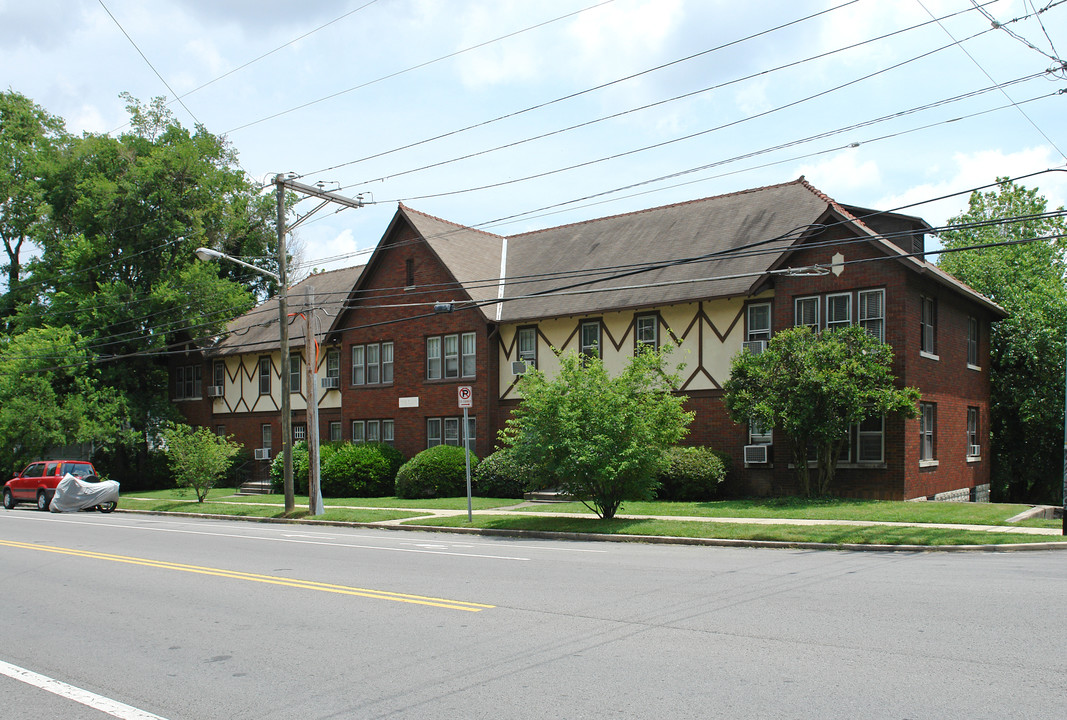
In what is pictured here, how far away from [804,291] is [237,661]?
18915mm

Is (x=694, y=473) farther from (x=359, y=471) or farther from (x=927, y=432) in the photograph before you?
(x=359, y=471)

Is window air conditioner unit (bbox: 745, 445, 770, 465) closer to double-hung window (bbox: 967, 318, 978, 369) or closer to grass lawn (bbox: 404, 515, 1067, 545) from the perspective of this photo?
grass lawn (bbox: 404, 515, 1067, 545)

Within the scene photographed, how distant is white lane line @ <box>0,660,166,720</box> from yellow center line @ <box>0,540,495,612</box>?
3.74 metres

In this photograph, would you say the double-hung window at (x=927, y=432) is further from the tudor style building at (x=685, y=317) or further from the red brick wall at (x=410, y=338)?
A: the red brick wall at (x=410, y=338)

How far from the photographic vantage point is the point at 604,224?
30.2m

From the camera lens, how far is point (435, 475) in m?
27.8

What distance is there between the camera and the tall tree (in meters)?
43.9

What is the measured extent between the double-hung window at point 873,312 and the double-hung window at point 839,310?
0.29m

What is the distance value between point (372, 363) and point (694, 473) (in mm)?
15557

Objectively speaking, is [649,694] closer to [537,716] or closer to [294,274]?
[537,716]

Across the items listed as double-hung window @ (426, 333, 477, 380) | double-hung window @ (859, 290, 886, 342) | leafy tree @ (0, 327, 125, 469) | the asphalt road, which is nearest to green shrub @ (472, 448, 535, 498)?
double-hung window @ (426, 333, 477, 380)

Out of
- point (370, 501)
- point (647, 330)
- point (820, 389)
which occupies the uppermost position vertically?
point (647, 330)

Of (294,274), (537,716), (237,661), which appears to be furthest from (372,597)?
(294,274)

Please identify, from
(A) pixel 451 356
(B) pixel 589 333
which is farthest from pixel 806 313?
(A) pixel 451 356
